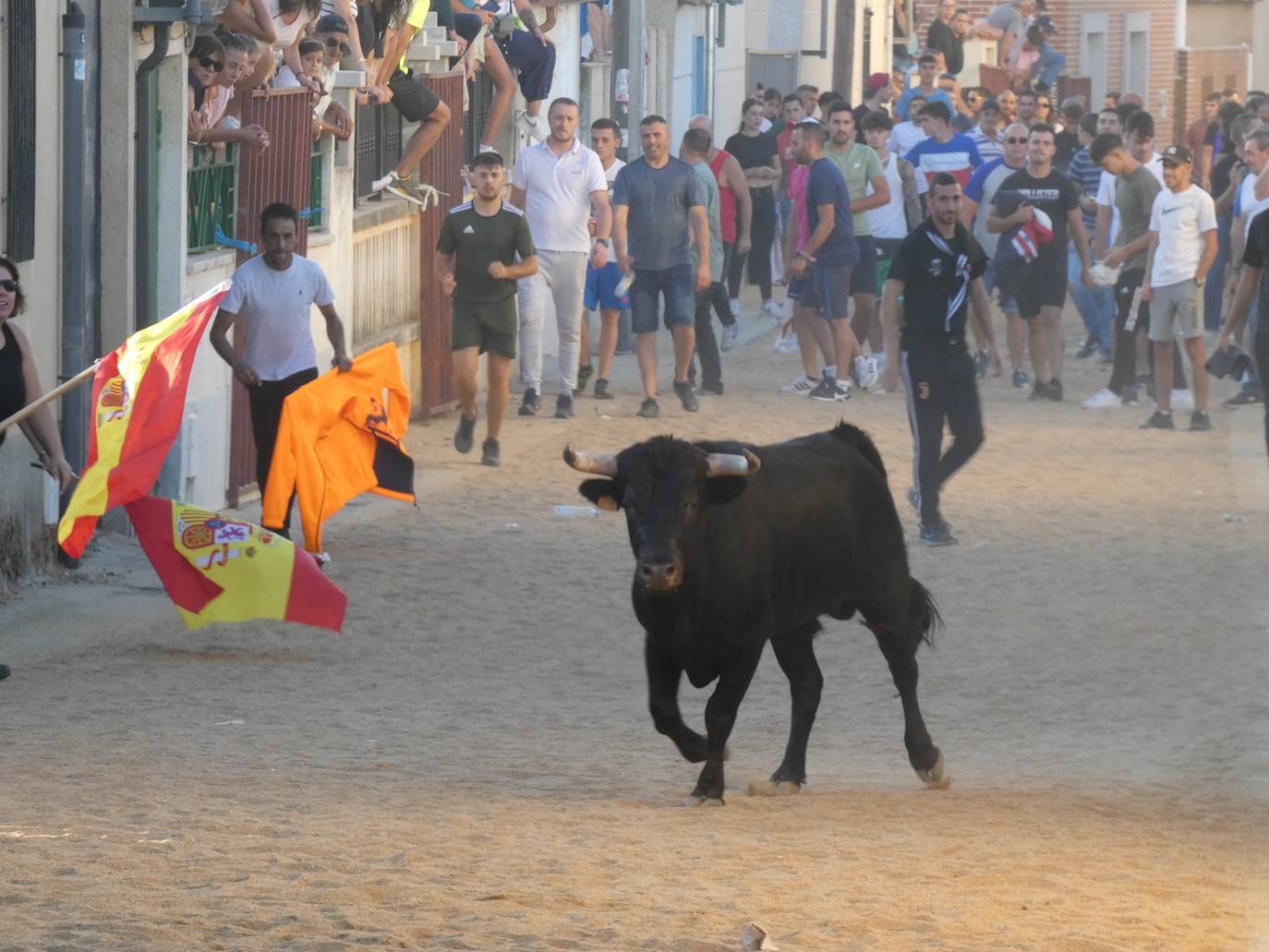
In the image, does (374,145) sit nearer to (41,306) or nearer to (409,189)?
(409,189)

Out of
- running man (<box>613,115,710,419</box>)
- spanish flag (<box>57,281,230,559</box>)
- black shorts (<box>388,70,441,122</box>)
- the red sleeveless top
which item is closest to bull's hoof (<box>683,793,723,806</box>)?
spanish flag (<box>57,281,230,559</box>)

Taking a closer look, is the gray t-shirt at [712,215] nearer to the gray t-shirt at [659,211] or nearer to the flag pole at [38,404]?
the gray t-shirt at [659,211]

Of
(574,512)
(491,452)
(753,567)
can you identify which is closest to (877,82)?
(491,452)

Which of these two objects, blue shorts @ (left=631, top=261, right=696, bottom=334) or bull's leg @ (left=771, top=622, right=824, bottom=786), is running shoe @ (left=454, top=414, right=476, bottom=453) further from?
bull's leg @ (left=771, top=622, right=824, bottom=786)

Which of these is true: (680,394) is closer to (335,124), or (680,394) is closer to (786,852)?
(335,124)

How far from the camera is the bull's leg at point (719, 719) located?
279 inches

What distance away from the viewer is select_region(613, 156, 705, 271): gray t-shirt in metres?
16.3

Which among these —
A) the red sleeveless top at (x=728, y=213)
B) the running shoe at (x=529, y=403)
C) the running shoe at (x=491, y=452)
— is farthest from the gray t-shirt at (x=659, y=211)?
the red sleeveless top at (x=728, y=213)

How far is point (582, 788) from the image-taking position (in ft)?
24.1

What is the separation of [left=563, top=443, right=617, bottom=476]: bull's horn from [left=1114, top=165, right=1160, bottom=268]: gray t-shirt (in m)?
10.6

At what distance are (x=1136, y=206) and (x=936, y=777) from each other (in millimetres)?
10206

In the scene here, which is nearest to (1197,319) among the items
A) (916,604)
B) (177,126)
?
(177,126)

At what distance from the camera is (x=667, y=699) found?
7121 mm

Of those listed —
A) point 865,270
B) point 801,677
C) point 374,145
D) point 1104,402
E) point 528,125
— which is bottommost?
point 801,677
